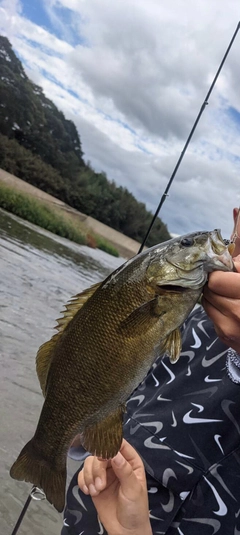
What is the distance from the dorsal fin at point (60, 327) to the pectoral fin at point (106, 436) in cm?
28

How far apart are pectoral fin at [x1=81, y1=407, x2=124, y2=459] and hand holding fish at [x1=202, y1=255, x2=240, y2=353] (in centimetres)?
47

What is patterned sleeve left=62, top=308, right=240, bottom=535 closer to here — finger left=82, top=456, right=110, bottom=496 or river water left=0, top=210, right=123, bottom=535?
finger left=82, top=456, right=110, bottom=496

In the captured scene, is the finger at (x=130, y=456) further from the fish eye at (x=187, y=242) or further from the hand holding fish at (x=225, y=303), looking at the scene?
the fish eye at (x=187, y=242)

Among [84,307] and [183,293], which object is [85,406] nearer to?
[84,307]

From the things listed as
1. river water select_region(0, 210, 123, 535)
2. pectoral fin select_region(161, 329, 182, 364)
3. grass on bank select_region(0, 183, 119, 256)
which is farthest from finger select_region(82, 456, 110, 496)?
grass on bank select_region(0, 183, 119, 256)

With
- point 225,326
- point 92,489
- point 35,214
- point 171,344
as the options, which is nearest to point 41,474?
point 92,489

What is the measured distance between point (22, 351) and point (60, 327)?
449 cm

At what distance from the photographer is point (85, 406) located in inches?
70.6

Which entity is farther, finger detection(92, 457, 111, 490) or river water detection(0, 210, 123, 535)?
river water detection(0, 210, 123, 535)

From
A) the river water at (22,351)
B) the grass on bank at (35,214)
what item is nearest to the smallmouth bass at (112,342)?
the river water at (22,351)

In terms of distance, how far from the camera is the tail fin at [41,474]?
6.14 feet

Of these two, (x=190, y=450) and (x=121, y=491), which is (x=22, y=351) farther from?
(x=121, y=491)

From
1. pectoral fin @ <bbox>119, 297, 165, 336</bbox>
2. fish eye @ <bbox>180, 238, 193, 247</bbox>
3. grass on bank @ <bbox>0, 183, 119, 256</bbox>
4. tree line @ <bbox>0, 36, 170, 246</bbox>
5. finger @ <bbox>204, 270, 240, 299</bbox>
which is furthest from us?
tree line @ <bbox>0, 36, 170, 246</bbox>

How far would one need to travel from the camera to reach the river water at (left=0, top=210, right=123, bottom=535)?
368 centimetres
